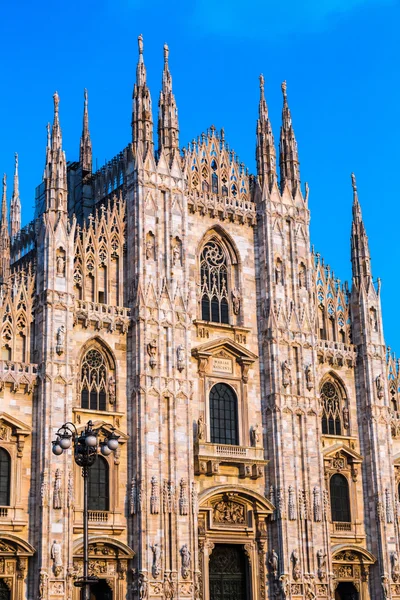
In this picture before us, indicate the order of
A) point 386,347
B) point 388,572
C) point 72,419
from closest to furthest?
point 72,419 < point 388,572 < point 386,347

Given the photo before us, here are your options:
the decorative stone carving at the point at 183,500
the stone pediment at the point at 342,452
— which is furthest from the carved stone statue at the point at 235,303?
the decorative stone carving at the point at 183,500

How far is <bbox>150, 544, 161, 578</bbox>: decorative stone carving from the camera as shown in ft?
122

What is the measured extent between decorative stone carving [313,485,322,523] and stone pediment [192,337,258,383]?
564 cm

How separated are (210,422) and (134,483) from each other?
192 inches

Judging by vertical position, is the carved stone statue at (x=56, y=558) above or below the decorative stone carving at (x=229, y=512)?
below

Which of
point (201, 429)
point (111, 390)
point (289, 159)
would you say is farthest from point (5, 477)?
point (289, 159)

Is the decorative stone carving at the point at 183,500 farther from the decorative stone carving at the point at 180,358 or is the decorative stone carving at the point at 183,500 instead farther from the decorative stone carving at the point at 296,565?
the decorative stone carving at the point at 296,565

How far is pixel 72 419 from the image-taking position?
122 feet

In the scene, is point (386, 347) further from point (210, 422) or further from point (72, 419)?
point (72, 419)

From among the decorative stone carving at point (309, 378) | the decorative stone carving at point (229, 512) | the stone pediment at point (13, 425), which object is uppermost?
the decorative stone carving at point (309, 378)

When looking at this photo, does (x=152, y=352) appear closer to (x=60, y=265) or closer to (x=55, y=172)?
(x=60, y=265)

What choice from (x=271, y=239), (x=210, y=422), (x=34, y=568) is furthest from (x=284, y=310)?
(x=34, y=568)

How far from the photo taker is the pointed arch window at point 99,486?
37375 millimetres

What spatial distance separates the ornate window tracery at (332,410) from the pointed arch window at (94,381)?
11290mm
